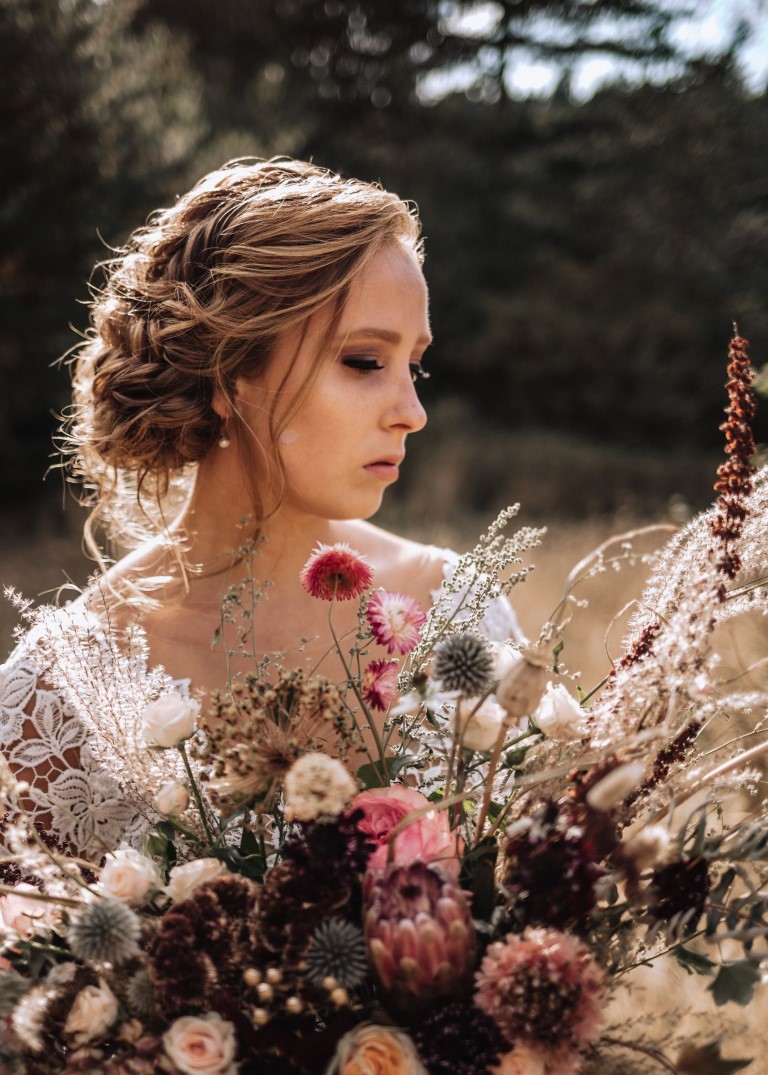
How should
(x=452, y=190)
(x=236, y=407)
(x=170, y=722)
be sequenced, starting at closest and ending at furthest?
(x=170, y=722), (x=236, y=407), (x=452, y=190)

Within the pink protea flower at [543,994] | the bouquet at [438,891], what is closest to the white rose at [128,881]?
the bouquet at [438,891]

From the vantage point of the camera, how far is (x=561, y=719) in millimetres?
999

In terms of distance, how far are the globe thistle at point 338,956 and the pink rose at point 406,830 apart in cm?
7

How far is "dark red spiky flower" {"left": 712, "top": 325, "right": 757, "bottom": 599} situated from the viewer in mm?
946

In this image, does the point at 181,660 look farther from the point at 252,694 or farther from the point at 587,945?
the point at 587,945

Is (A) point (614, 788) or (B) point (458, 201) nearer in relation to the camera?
(A) point (614, 788)

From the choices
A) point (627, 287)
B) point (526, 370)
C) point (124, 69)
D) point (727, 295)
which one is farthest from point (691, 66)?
point (526, 370)

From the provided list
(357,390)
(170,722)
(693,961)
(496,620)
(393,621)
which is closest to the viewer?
(693,961)

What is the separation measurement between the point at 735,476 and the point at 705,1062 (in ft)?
→ 1.76

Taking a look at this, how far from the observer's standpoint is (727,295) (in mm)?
8961

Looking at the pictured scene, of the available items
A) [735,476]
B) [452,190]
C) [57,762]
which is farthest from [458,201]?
[735,476]

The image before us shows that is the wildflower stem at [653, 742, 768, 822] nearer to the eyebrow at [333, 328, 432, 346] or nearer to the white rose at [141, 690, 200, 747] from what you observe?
the white rose at [141, 690, 200, 747]

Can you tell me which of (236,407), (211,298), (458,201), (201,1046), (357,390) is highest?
(458,201)

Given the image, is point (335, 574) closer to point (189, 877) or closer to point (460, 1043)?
point (189, 877)
